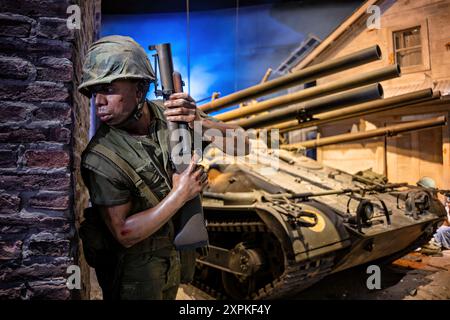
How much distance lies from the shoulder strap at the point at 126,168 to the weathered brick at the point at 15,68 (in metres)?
0.54

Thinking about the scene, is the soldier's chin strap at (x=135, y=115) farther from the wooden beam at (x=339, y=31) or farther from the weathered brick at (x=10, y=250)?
the wooden beam at (x=339, y=31)

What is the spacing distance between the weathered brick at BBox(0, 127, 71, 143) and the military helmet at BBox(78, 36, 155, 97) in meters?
0.28

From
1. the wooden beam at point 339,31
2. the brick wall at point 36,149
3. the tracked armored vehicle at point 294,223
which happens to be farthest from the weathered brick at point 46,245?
the wooden beam at point 339,31

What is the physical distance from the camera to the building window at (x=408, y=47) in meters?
2.96

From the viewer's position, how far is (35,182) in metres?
1.81

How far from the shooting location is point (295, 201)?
3895 mm

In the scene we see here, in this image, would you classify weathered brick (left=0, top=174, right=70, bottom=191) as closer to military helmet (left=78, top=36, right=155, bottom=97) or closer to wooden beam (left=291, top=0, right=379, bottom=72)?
military helmet (left=78, top=36, right=155, bottom=97)

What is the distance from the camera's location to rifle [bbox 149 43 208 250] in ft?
A: 5.61

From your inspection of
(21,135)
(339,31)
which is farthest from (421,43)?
(21,135)

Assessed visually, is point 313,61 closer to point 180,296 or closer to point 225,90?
point 180,296

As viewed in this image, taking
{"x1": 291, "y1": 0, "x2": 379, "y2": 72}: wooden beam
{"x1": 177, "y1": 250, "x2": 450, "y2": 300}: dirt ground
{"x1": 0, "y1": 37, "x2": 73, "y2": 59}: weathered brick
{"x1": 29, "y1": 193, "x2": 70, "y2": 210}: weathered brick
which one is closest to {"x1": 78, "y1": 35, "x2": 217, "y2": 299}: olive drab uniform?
{"x1": 29, "y1": 193, "x2": 70, "y2": 210}: weathered brick

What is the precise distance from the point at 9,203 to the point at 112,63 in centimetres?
87

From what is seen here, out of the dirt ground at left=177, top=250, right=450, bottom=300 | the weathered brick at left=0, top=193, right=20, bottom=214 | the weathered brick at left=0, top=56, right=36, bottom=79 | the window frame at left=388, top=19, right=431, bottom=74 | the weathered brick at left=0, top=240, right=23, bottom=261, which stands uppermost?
the window frame at left=388, top=19, right=431, bottom=74

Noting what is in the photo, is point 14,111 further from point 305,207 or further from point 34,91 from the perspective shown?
point 305,207
